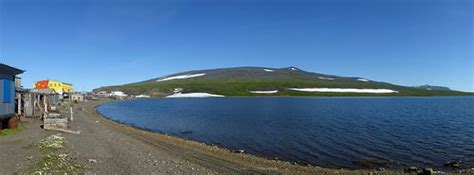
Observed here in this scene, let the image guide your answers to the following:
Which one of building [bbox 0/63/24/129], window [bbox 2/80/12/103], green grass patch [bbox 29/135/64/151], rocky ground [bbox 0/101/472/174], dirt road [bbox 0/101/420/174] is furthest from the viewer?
window [bbox 2/80/12/103]

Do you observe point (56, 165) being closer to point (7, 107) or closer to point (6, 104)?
point (6, 104)

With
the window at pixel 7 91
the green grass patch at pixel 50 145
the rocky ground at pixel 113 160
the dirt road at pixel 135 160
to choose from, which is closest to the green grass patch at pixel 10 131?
the rocky ground at pixel 113 160

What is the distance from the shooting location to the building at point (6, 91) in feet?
97.9

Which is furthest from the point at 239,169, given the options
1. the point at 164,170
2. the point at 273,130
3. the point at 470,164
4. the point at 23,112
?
the point at 23,112

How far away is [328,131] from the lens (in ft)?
150

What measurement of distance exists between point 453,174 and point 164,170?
17112 mm

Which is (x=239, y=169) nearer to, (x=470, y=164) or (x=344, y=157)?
(x=344, y=157)

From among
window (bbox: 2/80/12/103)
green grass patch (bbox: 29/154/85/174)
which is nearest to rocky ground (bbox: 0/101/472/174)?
green grass patch (bbox: 29/154/85/174)

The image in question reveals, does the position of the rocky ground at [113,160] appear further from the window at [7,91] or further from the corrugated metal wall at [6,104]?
the window at [7,91]

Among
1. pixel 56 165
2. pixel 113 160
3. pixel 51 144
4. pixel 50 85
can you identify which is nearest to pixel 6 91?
pixel 51 144

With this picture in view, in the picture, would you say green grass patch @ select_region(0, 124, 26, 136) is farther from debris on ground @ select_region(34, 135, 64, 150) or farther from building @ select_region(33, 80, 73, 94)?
building @ select_region(33, 80, 73, 94)

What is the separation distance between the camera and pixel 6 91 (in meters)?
30.9

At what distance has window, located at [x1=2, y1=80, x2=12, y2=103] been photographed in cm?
3042

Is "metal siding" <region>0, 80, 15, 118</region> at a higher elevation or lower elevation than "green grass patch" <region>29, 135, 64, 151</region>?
higher
